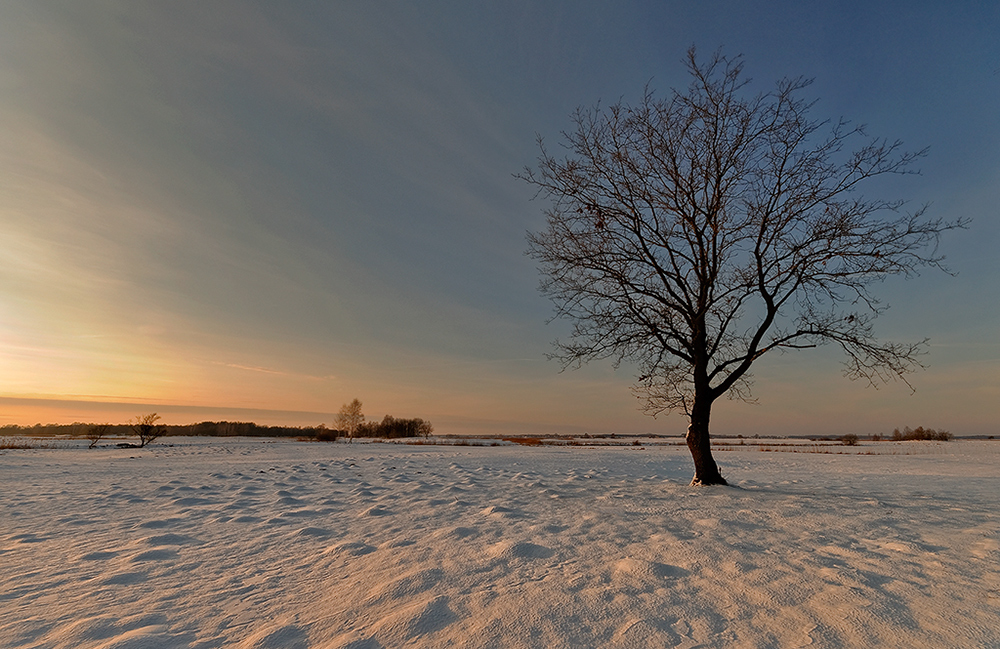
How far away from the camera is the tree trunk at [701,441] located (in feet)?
31.8

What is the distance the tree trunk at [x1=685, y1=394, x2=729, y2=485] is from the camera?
31.8 ft

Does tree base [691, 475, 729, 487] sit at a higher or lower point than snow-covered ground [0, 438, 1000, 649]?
higher

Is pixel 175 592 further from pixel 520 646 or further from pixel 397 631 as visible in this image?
pixel 520 646

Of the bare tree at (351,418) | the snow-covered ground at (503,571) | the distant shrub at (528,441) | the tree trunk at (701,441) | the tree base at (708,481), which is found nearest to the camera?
the snow-covered ground at (503,571)

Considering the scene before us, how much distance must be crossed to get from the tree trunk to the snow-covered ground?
1.73 meters

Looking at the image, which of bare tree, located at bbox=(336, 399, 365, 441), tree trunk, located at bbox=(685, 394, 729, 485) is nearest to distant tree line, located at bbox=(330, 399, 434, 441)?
bare tree, located at bbox=(336, 399, 365, 441)

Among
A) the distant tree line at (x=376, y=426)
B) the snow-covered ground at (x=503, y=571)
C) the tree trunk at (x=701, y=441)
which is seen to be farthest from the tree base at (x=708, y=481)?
the distant tree line at (x=376, y=426)

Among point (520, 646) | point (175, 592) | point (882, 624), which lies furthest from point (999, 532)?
point (175, 592)

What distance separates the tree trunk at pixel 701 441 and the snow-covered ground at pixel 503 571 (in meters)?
1.73

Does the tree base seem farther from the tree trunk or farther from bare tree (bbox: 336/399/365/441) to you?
bare tree (bbox: 336/399/365/441)

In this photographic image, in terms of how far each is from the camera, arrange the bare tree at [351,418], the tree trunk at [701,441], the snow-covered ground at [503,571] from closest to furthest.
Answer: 1. the snow-covered ground at [503,571]
2. the tree trunk at [701,441]
3. the bare tree at [351,418]

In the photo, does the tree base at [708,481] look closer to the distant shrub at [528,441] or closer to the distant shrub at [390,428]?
the distant shrub at [528,441]

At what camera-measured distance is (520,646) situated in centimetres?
273

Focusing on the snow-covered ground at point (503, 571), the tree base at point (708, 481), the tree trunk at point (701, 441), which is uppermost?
the tree trunk at point (701, 441)
